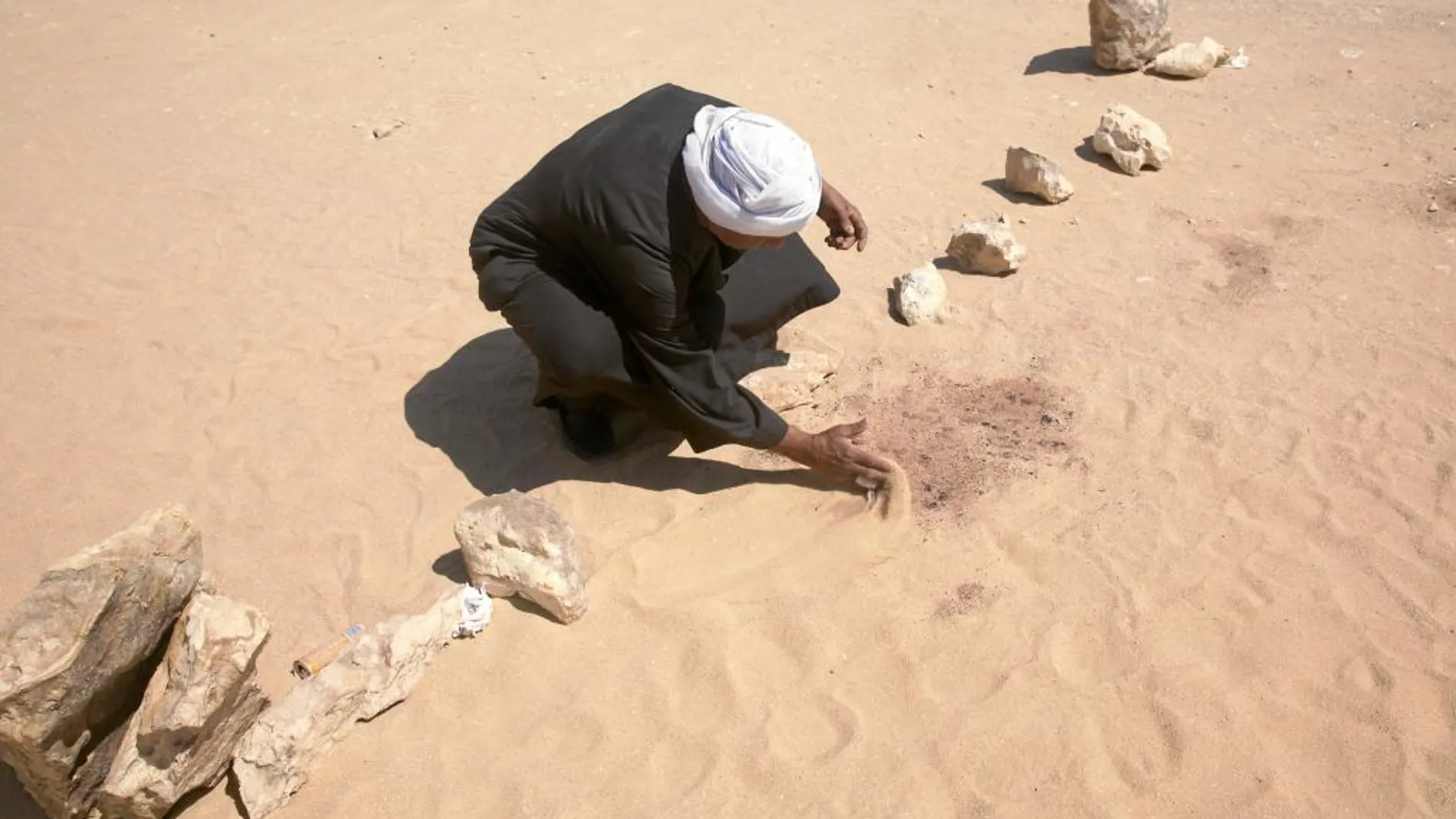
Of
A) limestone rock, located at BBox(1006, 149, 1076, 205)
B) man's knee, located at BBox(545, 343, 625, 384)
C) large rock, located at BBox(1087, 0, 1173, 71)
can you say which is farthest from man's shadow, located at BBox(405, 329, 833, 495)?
large rock, located at BBox(1087, 0, 1173, 71)

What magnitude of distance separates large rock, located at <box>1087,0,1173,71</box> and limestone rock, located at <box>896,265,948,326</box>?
275 centimetres

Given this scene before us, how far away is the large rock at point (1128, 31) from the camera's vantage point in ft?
20.0

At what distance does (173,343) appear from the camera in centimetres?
449

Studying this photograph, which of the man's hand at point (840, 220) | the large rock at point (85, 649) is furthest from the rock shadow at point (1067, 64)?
the large rock at point (85, 649)

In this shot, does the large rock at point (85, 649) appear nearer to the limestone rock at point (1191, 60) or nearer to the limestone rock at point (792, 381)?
the limestone rock at point (792, 381)

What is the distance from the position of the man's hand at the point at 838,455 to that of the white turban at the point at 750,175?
0.70 meters

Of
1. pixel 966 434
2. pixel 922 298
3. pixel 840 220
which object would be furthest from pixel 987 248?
pixel 966 434

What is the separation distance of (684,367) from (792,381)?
0.78 m

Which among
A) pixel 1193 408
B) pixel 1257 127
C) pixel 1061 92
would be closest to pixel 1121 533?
pixel 1193 408

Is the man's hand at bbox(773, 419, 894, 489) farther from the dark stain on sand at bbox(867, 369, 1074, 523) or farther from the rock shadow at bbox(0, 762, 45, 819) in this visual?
the rock shadow at bbox(0, 762, 45, 819)

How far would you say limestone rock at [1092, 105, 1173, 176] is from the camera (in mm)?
5129

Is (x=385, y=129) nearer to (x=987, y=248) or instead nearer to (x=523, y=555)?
(x=987, y=248)

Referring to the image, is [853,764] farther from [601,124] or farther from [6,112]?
[6,112]

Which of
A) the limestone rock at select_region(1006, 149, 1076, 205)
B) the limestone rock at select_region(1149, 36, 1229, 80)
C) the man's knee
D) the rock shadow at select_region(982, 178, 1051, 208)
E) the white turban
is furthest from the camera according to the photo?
the limestone rock at select_region(1149, 36, 1229, 80)
